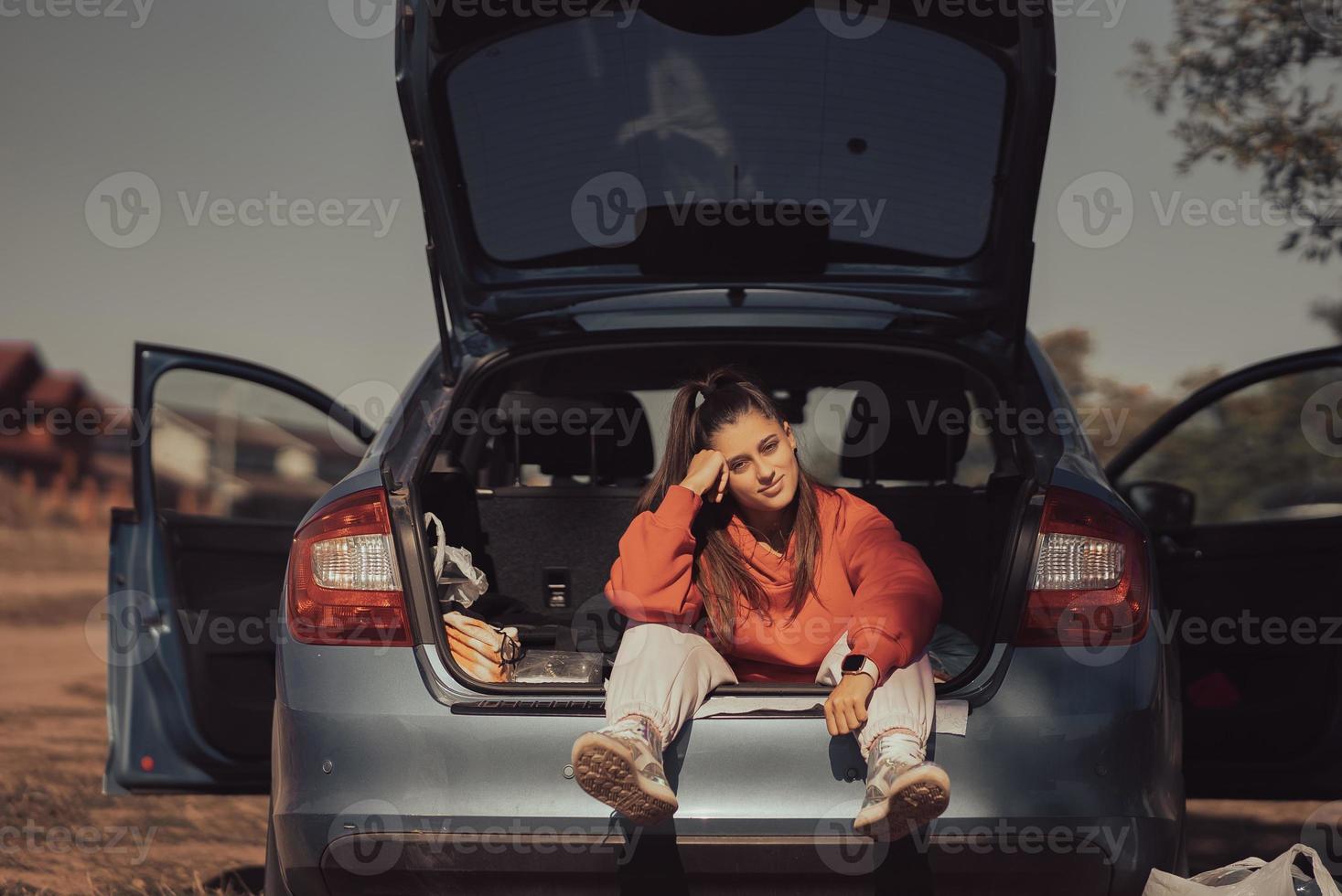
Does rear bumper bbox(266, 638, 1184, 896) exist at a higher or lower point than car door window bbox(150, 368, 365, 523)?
higher

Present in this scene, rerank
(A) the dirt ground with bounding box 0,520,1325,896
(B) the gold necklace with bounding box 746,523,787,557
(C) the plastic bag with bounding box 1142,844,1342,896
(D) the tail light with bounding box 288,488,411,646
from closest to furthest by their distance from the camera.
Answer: (C) the plastic bag with bounding box 1142,844,1342,896 → (D) the tail light with bounding box 288,488,411,646 → (B) the gold necklace with bounding box 746,523,787,557 → (A) the dirt ground with bounding box 0,520,1325,896

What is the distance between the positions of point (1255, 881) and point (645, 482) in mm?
2111

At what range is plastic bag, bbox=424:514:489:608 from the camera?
10.8ft

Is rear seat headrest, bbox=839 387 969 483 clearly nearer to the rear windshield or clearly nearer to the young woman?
the rear windshield

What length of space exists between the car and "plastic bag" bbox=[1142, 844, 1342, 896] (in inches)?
2.4

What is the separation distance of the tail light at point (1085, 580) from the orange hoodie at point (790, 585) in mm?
216

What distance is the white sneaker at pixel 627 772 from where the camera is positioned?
8.12 ft

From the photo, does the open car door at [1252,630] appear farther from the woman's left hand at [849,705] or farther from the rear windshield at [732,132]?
the woman's left hand at [849,705]

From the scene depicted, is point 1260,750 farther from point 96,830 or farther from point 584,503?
point 96,830

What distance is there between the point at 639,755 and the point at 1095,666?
89cm

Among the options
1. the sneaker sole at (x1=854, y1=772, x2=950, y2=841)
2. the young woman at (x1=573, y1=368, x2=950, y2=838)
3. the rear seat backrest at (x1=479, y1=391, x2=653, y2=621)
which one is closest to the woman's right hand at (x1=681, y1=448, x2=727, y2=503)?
the young woman at (x1=573, y1=368, x2=950, y2=838)

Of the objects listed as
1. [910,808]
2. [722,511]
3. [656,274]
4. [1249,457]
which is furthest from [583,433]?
[1249,457]

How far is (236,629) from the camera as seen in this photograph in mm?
→ 3930

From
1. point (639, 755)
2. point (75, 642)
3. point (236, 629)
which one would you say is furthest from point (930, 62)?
point (75, 642)
